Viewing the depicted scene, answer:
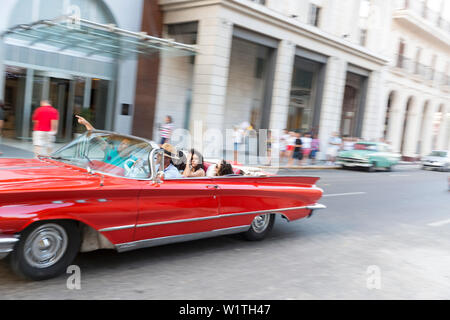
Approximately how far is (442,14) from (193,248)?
3872cm

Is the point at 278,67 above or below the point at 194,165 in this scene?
above

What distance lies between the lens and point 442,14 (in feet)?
119

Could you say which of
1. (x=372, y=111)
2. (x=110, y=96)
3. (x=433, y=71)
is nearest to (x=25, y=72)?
(x=110, y=96)

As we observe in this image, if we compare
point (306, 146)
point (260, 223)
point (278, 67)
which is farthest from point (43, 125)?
point (278, 67)

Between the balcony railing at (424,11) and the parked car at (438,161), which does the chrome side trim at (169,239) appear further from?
the balcony railing at (424,11)

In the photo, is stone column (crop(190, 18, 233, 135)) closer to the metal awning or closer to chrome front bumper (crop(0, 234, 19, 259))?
the metal awning

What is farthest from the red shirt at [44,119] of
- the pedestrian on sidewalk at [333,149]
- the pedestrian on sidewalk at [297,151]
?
the pedestrian on sidewalk at [333,149]

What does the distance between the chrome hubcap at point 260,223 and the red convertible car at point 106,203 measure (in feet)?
0.41

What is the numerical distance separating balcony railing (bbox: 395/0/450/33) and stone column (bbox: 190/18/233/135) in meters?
19.1

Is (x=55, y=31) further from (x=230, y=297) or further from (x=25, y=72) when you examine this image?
(x=230, y=297)

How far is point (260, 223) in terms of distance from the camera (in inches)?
236

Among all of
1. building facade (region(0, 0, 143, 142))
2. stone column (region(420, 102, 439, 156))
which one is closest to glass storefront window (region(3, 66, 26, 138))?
building facade (region(0, 0, 143, 142))

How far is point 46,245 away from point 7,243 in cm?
41

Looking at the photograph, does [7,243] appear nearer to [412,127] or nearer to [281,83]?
[281,83]
